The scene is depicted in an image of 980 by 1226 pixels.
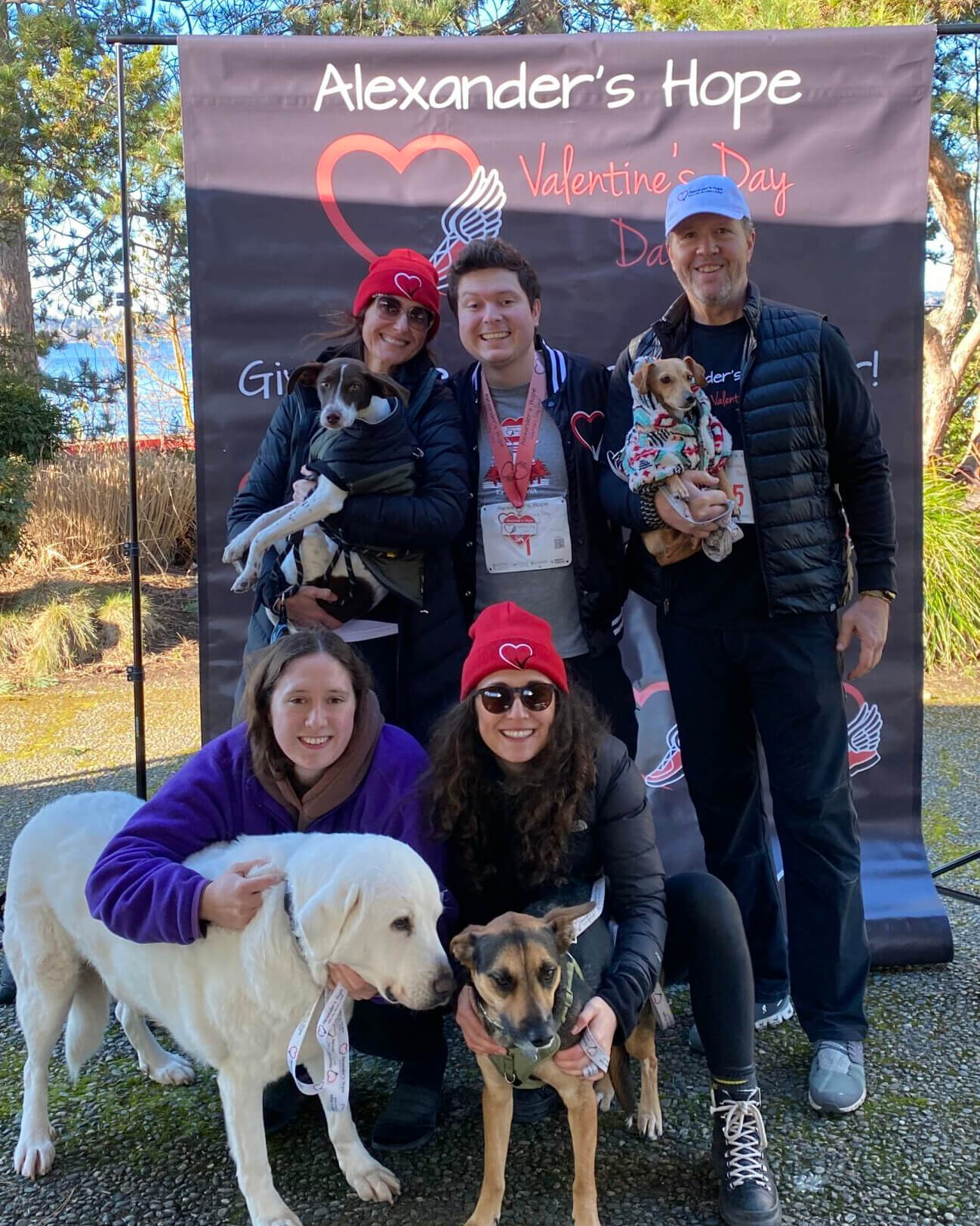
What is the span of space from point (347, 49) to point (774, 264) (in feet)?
5.40

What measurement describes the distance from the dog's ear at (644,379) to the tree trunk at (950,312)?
244 inches

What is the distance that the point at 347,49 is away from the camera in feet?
11.1

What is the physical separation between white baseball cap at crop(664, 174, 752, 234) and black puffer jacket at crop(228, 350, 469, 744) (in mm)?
817

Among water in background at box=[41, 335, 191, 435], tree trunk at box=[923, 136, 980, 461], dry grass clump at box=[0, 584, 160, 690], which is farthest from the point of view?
water in background at box=[41, 335, 191, 435]

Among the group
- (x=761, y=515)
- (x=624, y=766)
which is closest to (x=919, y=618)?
(x=761, y=515)

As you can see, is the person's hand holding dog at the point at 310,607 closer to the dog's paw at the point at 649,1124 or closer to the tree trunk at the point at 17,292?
the dog's paw at the point at 649,1124

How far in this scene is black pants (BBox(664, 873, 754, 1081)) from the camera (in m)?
2.31

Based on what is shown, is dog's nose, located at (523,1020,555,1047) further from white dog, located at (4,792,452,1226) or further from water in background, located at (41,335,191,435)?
water in background, located at (41,335,191,435)

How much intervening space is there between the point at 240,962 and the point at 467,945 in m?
0.48

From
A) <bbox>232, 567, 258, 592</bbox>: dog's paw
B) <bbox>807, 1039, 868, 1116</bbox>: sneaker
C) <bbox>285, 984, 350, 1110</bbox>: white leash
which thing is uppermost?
<bbox>232, 567, 258, 592</bbox>: dog's paw

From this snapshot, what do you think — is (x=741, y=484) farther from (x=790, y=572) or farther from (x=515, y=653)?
(x=515, y=653)

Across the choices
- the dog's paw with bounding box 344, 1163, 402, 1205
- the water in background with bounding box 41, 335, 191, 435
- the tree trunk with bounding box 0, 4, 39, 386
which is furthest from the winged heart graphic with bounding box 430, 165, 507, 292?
the water in background with bounding box 41, 335, 191, 435

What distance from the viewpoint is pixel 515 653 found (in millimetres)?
2314

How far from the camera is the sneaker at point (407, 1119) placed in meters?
2.49
